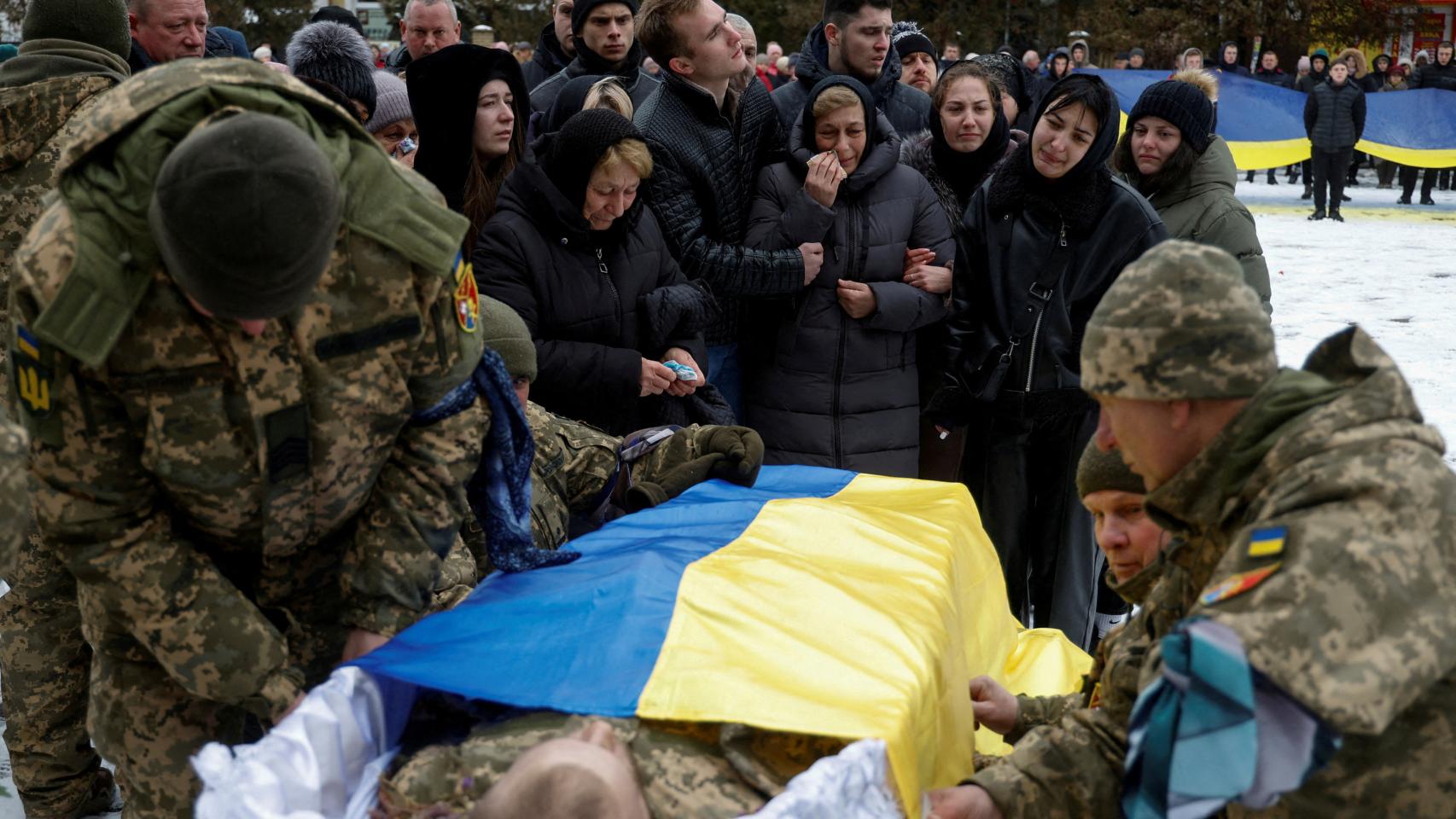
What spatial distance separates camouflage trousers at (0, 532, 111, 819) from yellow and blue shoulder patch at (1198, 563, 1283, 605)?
7.69 ft

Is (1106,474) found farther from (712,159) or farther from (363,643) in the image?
(712,159)

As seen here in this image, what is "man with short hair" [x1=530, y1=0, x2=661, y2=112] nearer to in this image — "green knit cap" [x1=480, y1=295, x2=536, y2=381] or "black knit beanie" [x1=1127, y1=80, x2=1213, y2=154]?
"black knit beanie" [x1=1127, y1=80, x2=1213, y2=154]

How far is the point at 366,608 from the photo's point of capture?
221cm

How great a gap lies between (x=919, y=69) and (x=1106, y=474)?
14.2ft

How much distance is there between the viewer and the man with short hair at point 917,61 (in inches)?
245

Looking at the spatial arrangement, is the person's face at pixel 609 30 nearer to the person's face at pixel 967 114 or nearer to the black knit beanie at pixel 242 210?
the person's face at pixel 967 114

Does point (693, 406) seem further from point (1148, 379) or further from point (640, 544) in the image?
point (1148, 379)

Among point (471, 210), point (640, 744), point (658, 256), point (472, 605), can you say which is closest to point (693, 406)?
point (658, 256)

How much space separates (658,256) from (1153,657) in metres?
2.31

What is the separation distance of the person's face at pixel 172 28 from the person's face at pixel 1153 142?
294 cm

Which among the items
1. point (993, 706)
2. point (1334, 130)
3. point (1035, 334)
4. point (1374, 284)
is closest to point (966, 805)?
point (993, 706)

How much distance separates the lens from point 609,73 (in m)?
4.90

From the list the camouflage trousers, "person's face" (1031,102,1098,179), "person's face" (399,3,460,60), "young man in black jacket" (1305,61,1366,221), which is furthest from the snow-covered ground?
"person's face" (399,3,460,60)

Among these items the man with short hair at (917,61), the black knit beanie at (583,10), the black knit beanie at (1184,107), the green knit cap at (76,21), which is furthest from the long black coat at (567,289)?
the man with short hair at (917,61)
